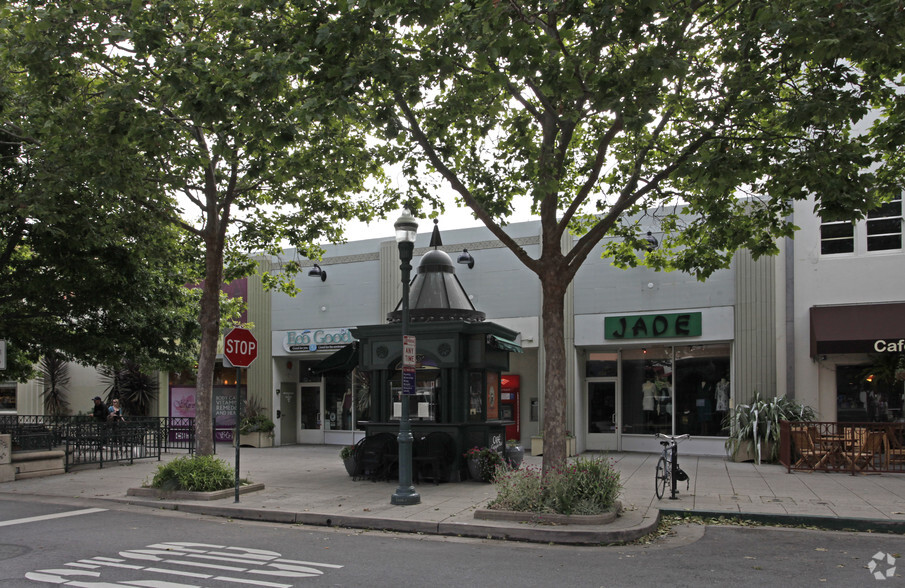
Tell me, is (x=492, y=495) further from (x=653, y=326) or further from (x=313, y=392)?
(x=313, y=392)

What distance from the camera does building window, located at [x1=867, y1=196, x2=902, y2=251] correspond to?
17672 mm

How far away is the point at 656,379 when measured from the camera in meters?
20.7

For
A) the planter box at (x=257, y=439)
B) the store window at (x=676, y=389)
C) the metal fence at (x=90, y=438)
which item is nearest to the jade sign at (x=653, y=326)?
the store window at (x=676, y=389)

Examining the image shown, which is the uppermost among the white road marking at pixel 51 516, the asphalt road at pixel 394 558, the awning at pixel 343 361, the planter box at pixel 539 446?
the awning at pixel 343 361

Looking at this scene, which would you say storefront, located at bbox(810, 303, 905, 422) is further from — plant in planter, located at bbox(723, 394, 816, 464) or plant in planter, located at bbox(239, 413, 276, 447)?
plant in planter, located at bbox(239, 413, 276, 447)

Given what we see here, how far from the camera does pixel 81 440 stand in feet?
59.2

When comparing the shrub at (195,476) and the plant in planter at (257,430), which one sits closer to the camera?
the shrub at (195,476)

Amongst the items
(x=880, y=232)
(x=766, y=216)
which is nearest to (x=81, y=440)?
(x=766, y=216)

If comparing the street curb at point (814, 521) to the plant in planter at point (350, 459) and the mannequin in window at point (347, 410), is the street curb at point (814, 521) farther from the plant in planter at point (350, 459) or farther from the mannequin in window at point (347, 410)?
the mannequin in window at point (347, 410)

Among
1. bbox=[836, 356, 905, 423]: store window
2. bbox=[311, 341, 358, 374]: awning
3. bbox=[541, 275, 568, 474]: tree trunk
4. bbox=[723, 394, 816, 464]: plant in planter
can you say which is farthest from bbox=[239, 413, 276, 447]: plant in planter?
bbox=[836, 356, 905, 423]: store window

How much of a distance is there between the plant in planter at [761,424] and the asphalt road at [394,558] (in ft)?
25.4

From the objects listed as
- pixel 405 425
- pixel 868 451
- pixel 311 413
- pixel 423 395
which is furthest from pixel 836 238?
pixel 311 413

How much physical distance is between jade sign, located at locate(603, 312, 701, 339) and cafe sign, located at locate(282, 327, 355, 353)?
27.4 feet

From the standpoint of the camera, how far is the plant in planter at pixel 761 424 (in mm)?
17612
